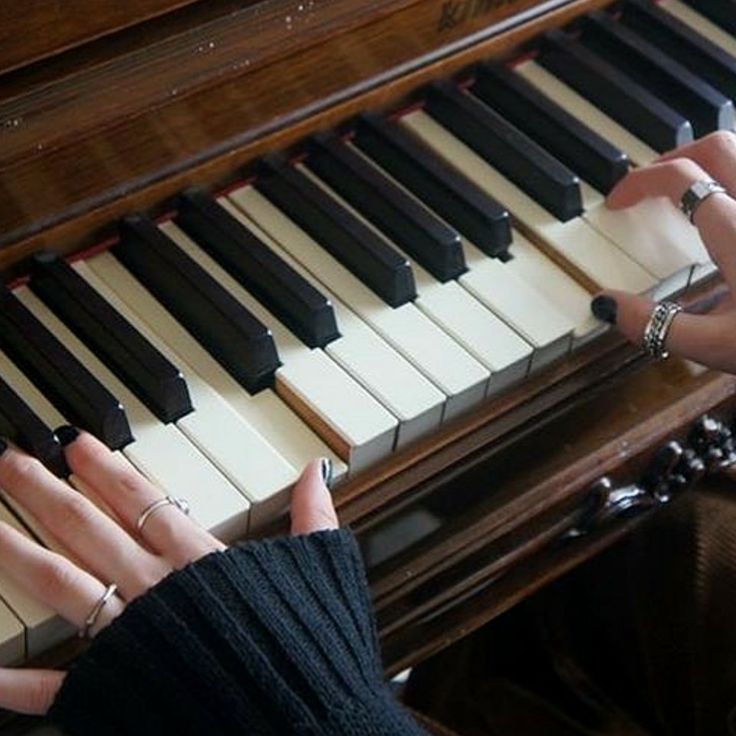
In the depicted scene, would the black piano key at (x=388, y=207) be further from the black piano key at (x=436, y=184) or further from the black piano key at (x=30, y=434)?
the black piano key at (x=30, y=434)

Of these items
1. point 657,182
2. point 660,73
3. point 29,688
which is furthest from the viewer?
point 660,73

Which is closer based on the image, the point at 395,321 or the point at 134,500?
the point at 134,500

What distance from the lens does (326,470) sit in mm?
1156

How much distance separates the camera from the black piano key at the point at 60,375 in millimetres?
1140

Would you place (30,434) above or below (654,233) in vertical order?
above

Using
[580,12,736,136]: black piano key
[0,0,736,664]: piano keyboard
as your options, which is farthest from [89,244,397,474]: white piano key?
[580,12,736,136]: black piano key

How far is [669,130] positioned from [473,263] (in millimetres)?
240

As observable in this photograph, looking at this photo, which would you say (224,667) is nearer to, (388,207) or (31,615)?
(31,615)

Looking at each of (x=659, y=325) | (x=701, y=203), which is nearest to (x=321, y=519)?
(x=659, y=325)

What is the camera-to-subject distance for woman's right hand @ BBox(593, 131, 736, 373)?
128cm

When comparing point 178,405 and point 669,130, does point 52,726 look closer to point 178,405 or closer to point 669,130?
point 178,405

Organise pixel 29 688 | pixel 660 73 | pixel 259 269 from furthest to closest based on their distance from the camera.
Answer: pixel 660 73 → pixel 259 269 → pixel 29 688

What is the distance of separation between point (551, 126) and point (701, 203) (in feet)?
0.52

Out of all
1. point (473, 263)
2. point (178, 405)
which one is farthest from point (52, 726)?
point (473, 263)
